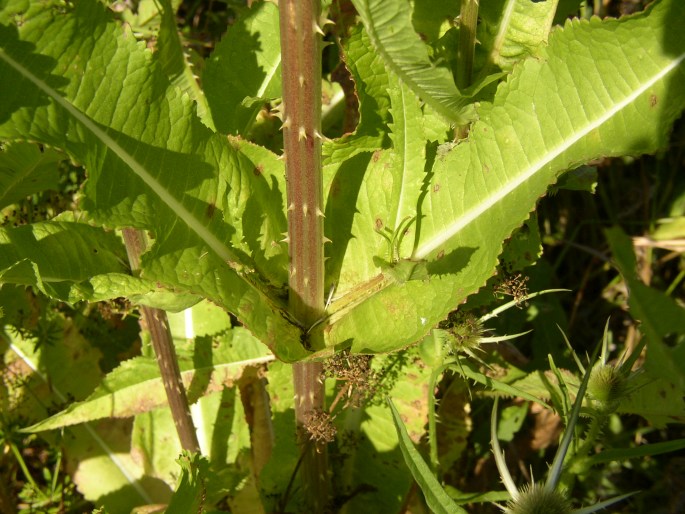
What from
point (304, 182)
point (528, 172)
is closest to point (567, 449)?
point (528, 172)

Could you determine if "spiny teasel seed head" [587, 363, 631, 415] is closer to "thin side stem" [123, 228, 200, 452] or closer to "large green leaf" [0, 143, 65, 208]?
"thin side stem" [123, 228, 200, 452]

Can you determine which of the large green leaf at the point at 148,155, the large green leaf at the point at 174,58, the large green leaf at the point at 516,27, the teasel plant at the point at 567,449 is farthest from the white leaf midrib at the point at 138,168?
the large green leaf at the point at 516,27

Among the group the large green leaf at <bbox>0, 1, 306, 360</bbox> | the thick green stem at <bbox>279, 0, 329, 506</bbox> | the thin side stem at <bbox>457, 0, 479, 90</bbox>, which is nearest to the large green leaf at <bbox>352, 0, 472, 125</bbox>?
the thick green stem at <bbox>279, 0, 329, 506</bbox>

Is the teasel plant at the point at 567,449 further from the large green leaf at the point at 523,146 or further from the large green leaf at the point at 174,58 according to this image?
the large green leaf at the point at 174,58

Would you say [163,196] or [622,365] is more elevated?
[163,196]

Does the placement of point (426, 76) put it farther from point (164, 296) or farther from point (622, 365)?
point (622, 365)

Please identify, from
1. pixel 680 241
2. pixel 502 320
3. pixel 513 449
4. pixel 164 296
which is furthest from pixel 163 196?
pixel 680 241

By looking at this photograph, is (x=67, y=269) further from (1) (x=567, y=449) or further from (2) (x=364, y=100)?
(1) (x=567, y=449)
